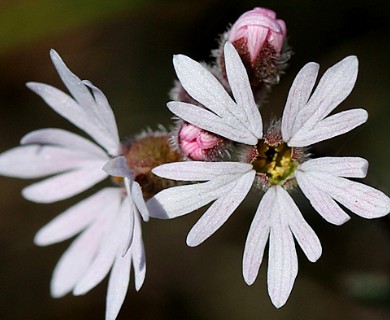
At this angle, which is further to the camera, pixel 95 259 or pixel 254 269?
pixel 95 259

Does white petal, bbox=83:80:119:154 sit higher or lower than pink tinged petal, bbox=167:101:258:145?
higher

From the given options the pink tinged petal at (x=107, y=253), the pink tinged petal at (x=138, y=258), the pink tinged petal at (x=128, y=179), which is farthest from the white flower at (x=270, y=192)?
the pink tinged petal at (x=107, y=253)

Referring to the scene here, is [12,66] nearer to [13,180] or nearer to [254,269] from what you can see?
[13,180]

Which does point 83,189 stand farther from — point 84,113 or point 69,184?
point 84,113

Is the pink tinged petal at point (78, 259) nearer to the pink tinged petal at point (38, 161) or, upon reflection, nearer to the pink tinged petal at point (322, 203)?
the pink tinged petal at point (38, 161)

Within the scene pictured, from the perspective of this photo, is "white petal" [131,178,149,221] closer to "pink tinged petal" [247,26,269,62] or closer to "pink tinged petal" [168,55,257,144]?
"pink tinged petal" [168,55,257,144]

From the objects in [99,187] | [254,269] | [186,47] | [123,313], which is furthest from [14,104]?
Answer: [254,269]

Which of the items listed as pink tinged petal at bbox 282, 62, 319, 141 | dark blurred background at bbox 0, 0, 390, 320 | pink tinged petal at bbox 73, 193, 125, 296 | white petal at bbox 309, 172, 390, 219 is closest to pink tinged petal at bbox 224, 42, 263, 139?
pink tinged petal at bbox 282, 62, 319, 141
